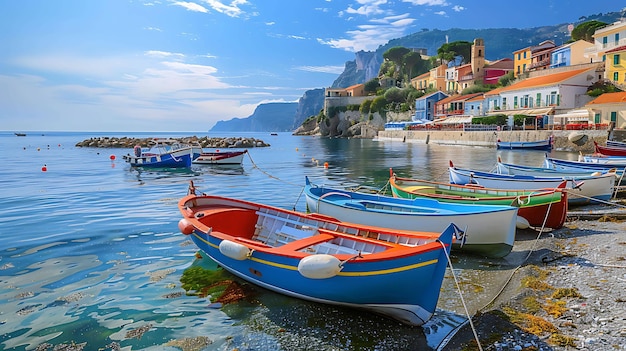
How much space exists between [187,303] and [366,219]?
467cm

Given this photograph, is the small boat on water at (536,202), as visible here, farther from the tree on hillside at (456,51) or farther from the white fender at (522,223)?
the tree on hillside at (456,51)

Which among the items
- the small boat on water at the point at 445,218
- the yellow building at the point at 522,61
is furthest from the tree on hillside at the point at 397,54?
the small boat on water at the point at 445,218

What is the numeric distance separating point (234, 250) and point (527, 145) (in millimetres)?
42982

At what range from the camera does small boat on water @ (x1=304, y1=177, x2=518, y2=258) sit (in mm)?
9359

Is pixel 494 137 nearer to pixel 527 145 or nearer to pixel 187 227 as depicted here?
pixel 527 145

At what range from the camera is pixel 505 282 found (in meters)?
8.12

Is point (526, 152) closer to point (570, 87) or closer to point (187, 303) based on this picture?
point (570, 87)

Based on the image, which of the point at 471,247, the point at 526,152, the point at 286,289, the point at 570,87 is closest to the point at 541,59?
the point at 570,87

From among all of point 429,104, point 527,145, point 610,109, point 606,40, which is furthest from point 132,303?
point 429,104

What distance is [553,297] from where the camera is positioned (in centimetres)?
700

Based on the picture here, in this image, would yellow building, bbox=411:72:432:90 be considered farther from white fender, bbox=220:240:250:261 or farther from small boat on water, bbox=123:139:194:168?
white fender, bbox=220:240:250:261

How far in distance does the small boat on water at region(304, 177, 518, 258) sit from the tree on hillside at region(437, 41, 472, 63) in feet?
306

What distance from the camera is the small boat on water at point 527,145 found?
4178cm

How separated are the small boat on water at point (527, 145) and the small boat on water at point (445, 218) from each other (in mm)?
37220
